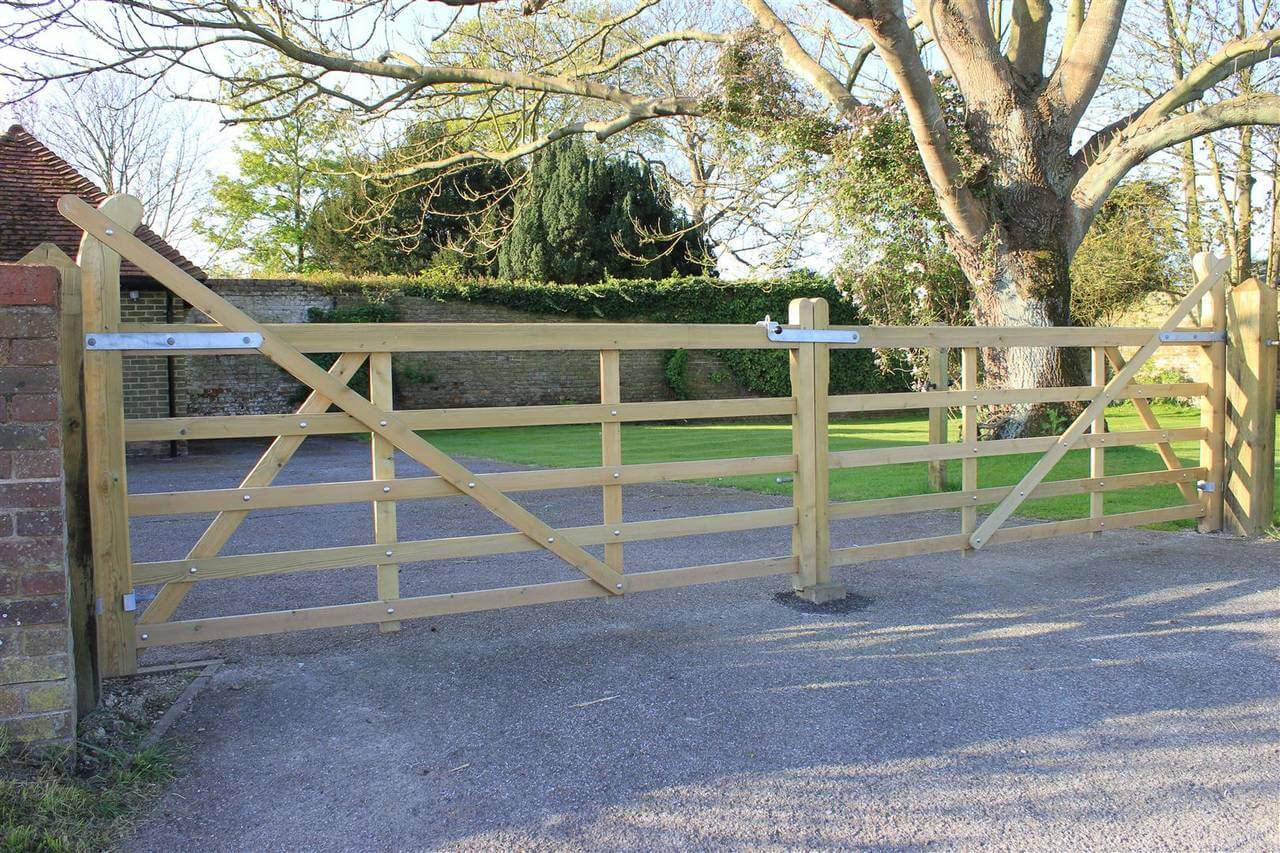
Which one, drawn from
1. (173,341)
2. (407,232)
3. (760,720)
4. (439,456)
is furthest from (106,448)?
(407,232)

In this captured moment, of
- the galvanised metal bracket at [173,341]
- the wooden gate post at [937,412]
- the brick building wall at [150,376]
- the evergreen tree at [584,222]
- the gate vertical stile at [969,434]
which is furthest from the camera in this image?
the evergreen tree at [584,222]

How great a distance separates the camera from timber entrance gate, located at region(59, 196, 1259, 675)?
394 cm

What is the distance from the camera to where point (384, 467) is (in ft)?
14.8

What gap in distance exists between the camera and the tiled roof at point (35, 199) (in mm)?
14211

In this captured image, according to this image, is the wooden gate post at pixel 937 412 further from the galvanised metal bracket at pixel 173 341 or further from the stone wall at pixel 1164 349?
the stone wall at pixel 1164 349

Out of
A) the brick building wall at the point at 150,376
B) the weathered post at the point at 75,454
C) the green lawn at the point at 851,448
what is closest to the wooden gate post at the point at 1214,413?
the green lawn at the point at 851,448

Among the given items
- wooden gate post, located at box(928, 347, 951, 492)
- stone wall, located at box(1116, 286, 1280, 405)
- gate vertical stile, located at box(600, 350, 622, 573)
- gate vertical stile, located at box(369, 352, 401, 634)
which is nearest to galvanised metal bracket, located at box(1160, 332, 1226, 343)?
wooden gate post, located at box(928, 347, 951, 492)

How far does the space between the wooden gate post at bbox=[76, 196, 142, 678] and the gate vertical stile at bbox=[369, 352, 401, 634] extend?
1066 millimetres

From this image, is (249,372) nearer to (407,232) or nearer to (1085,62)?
(407,232)

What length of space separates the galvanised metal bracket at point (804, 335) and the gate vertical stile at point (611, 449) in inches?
34.3

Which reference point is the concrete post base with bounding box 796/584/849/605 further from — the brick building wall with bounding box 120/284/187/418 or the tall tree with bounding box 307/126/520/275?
the tall tree with bounding box 307/126/520/275

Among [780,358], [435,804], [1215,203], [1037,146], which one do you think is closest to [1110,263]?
[1215,203]

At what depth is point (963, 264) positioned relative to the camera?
12.2 metres

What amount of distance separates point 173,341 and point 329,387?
2.22 ft
